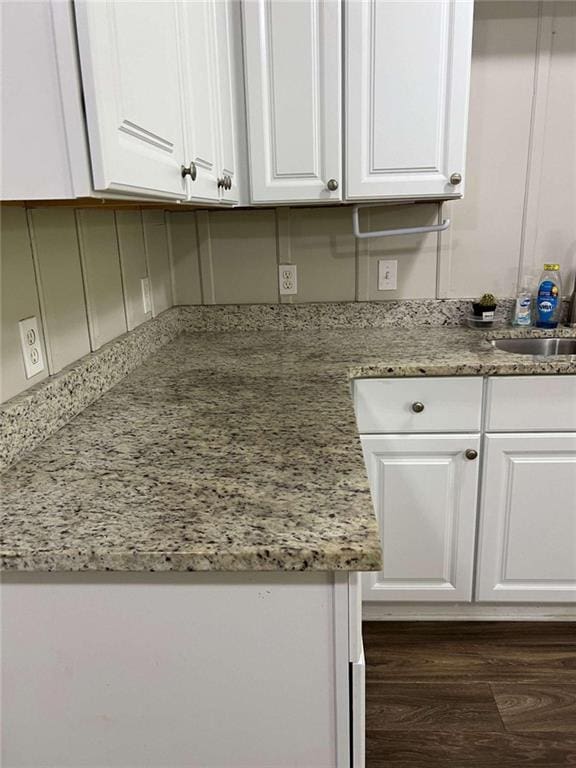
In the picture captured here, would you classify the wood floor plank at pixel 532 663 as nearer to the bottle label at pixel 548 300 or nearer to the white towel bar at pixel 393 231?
the bottle label at pixel 548 300

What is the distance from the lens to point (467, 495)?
1.82 metres

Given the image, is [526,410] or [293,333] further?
[293,333]

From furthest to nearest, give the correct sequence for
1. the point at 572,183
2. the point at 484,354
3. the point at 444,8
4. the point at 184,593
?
the point at 572,183
the point at 484,354
the point at 444,8
the point at 184,593

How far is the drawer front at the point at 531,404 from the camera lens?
171 cm

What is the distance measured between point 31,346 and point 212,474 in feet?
1.63

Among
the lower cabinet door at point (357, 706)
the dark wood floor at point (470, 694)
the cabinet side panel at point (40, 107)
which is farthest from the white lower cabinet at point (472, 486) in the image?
the cabinet side panel at point (40, 107)

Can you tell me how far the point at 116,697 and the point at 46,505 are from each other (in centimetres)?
30

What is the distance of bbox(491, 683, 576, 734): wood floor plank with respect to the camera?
1.56m

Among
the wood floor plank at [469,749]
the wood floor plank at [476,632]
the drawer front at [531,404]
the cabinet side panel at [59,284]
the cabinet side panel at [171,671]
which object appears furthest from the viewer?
the wood floor plank at [476,632]

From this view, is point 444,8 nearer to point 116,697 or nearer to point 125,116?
point 125,116

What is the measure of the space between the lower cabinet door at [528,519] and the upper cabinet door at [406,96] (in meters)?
0.84

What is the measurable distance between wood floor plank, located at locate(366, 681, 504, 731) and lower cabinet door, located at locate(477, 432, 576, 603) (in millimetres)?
349

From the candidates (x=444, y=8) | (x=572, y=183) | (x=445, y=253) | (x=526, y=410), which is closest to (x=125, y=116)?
(x=444, y=8)

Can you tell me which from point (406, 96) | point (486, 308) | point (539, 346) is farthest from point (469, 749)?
point (406, 96)
